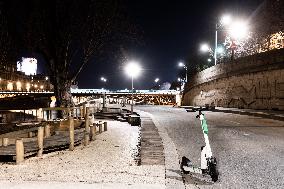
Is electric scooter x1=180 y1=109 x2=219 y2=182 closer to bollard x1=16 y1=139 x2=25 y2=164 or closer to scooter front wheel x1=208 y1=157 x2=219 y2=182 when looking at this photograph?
scooter front wheel x1=208 y1=157 x2=219 y2=182

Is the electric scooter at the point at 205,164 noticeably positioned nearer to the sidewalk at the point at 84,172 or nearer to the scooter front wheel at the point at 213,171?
the scooter front wheel at the point at 213,171

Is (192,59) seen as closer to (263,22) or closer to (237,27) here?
(263,22)

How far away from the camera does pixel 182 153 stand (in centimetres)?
1006

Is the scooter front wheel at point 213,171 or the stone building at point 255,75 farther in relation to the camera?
the stone building at point 255,75

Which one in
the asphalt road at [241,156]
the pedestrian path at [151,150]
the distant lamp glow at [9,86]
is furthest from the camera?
the distant lamp glow at [9,86]


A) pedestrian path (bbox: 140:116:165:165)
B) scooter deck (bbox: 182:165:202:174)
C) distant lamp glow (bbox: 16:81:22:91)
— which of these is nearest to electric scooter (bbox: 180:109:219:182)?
scooter deck (bbox: 182:165:202:174)

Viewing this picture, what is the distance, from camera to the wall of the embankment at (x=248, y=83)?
26.4m

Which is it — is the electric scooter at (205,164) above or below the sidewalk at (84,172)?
above

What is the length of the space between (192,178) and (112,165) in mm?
2475

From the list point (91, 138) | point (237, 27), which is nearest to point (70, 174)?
point (91, 138)

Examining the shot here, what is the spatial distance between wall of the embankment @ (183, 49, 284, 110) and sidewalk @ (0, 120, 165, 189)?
62.4 feet

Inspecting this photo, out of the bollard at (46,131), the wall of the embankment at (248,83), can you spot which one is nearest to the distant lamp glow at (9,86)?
the wall of the embankment at (248,83)

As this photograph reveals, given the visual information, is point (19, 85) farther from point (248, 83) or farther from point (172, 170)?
point (172, 170)

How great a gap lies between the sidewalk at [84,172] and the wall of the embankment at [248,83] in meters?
19.0
